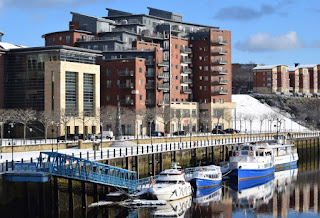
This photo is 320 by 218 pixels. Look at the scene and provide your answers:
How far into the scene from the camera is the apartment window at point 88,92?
385 ft

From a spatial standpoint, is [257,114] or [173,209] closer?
[173,209]

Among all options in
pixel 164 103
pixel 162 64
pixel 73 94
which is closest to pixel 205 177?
pixel 73 94

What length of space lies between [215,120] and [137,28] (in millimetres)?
30661

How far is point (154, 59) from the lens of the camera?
132500mm

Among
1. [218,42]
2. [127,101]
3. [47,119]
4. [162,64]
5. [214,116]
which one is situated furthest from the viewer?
[218,42]

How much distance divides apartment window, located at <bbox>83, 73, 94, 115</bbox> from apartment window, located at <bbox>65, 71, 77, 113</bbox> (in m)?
2.99

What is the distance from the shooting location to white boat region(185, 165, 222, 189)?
216ft

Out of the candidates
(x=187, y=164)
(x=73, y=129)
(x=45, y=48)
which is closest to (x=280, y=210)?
(x=187, y=164)

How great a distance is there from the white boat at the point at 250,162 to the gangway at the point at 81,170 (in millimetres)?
20811

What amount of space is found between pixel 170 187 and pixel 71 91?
60540 mm

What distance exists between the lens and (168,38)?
144375 mm

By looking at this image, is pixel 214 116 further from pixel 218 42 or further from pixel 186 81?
pixel 218 42

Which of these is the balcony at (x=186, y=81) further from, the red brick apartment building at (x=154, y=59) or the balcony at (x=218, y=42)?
the balcony at (x=218, y=42)

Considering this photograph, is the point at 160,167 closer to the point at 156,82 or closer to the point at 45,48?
the point at 45,48
